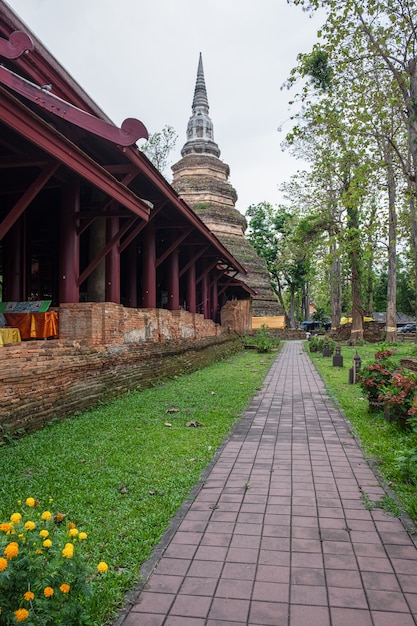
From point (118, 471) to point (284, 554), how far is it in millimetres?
1907

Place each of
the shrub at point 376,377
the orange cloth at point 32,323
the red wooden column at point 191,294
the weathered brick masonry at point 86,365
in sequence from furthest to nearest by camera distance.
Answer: the red wooden column at point 191,294
the orange cloth at point 32,323
the shrub at point 376,377
the weathered brick masonry at point 86,365

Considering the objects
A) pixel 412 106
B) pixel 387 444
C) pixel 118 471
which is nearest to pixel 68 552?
pixel 118 471

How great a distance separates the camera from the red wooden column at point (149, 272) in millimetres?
11641

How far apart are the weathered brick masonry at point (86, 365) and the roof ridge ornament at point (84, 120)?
2550 millimetres

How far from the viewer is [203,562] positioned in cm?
297

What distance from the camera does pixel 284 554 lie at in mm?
3068

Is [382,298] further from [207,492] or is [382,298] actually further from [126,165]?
[207,492]

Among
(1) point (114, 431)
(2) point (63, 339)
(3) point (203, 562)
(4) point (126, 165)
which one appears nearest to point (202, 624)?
(3) point (203, 562)

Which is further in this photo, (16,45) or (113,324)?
(113,324)

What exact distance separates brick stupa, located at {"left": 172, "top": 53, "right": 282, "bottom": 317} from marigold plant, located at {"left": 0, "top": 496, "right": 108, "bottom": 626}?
26901mm

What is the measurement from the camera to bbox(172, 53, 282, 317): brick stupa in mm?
30203

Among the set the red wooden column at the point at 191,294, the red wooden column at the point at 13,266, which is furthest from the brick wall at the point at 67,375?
the red wooden column at the point at 191,294

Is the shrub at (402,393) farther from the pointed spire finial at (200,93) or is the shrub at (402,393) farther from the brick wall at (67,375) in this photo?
the pointed spire finial at (200,93)

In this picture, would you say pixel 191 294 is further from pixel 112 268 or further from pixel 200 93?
pixel 200 93
